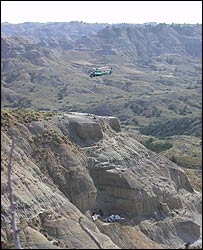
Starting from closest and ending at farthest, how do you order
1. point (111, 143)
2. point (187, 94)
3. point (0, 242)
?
1. point (0, 242)
2. point (111, 143)
3. point (187, 94)

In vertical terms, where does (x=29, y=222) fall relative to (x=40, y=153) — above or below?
below

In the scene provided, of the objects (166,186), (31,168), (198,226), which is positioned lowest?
(198,226)

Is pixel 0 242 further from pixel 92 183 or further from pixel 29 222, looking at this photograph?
pixel 92 183

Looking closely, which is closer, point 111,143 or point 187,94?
point 111,143

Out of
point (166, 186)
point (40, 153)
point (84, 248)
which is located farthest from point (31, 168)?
point (166, 186)

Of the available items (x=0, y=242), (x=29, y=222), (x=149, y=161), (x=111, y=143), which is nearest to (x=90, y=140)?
(x=111, y=143)

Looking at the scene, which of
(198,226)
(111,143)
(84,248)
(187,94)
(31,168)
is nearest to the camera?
(84,248)
